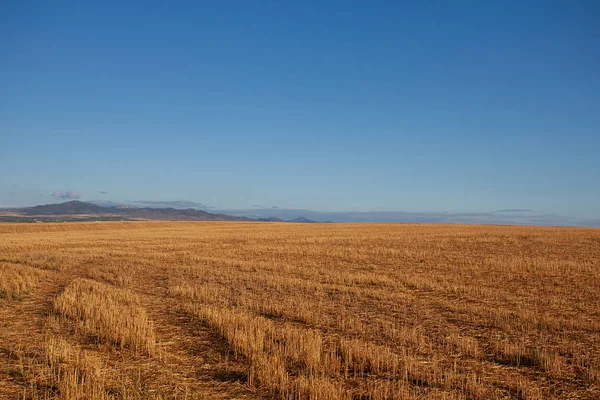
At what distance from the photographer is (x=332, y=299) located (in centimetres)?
1616

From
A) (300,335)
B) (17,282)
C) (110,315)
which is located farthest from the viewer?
(17,282)

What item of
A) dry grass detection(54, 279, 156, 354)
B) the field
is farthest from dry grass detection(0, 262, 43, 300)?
dry grass detection(54, 279, 156, 354)

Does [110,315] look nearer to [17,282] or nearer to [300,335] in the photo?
[300,335]

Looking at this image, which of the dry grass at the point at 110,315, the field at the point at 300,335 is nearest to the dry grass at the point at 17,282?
the field at the point at 300,335

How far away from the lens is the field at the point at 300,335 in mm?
7758

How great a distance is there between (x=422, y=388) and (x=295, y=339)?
324cm

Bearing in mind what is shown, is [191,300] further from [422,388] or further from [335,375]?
[422,388]

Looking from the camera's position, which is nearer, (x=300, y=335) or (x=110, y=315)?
(x=300, y=335)

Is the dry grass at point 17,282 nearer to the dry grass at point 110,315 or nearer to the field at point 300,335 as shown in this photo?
the field at point 300,335

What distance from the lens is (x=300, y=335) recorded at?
10.4 meters

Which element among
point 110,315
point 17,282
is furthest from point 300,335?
point 17,282

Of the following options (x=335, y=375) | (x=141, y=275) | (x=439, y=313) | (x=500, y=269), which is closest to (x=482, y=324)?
(x=439, y=313)

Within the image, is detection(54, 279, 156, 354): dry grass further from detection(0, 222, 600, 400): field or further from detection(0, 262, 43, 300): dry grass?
detection(0, 262, 43, 300): dry grass

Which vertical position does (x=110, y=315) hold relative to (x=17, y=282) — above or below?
above
